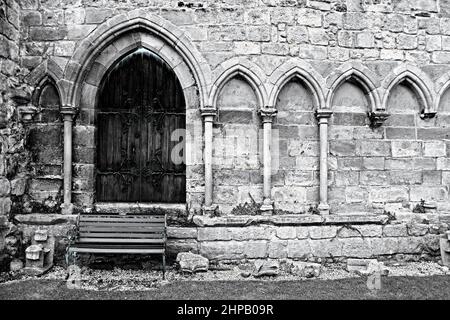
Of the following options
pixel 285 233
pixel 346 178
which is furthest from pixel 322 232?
pixel 346 178

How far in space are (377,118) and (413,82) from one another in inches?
32.9

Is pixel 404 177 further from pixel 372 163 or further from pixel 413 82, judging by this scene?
pixel 413 82

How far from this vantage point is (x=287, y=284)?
12.5ft

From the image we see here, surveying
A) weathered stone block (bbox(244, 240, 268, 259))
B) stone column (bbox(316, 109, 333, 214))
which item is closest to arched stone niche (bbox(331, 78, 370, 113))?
stone column (bbox(316, 109, 333, 214))

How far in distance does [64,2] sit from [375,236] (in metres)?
5.67

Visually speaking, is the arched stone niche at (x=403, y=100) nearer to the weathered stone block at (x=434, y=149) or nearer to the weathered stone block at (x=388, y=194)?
the weathered stone block at (x=434, y=149)

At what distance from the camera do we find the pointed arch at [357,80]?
462 cm

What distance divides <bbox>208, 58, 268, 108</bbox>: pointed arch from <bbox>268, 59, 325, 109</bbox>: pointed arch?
135 mm

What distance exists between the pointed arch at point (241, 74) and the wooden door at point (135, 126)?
61 cm

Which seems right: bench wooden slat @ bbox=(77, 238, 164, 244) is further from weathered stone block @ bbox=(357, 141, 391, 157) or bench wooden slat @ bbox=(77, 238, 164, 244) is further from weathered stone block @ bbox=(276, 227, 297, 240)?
weathered stone block @ bbox=(357, 141, 391, 157)

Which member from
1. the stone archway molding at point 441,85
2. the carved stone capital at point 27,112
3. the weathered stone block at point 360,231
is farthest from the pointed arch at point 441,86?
the carved stone capital at point 27,112
